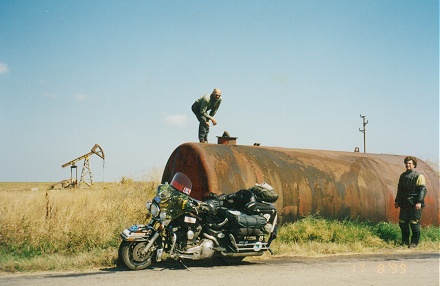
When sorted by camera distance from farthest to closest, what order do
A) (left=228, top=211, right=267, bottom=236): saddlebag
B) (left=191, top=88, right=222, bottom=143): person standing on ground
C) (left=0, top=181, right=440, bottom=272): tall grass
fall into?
(left=191, top=88, right=222, bottom=143): person standing on ground → (left=0, top=181, right=440, bottom=272): tall grass → (left=228, top=211, right=267, bottom=236): saddlebag

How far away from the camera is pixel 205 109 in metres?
10.1

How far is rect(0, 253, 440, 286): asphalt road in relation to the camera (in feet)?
16.7

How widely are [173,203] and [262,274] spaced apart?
5.38 feet

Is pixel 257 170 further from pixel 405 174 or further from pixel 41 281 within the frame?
pixel 41 281

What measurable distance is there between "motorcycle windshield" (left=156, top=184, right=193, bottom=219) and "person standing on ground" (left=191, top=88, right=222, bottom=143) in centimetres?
406

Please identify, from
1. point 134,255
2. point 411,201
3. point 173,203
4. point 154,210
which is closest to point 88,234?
point 134,255

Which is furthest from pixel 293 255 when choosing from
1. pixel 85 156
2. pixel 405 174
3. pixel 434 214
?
pixel 85 156

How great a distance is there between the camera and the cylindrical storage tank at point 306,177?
27.6 feet

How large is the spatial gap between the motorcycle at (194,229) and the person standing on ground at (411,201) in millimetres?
3839

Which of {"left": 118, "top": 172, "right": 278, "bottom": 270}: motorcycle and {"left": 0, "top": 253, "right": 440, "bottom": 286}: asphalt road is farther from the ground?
{"left": 118, "top": 172, "right": 278, "bottom": 270}: motorcycle

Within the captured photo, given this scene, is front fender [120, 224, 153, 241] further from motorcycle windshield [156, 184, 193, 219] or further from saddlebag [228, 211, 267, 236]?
saddlebag [228, 211, 267, 236]

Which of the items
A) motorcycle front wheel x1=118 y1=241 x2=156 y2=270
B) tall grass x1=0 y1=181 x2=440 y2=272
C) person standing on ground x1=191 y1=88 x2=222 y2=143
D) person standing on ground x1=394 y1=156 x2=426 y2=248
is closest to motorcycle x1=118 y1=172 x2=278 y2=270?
motorcycle front wheel x1=118 y1=241 x2=156 y2=270

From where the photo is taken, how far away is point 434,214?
11219 millimetres

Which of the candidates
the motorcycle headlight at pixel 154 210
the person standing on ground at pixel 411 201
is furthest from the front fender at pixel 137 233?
the person standing on ground at pixel 411 201
